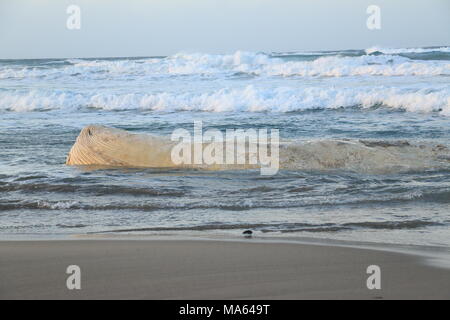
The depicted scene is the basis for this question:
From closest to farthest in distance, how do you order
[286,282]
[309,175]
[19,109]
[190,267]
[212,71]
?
[286,282] → [190,267] → [309,175] → [19,109] → [212,71]

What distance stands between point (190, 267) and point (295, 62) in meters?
26.0

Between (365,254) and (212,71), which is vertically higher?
(212,71)

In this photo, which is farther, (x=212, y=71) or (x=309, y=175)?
(x=212, y=71)

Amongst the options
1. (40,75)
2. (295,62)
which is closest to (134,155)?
(295,62)

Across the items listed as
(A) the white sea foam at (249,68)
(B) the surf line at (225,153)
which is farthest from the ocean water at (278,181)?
(A) the white sea foam at (249,68)

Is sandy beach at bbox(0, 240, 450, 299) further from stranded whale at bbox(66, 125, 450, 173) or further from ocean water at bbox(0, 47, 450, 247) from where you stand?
stranded whale at bbox(66, 125, 450, 173)

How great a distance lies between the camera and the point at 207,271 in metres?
4.12

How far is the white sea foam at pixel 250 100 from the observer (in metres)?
16.9

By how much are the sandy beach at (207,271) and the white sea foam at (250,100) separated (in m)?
11.7

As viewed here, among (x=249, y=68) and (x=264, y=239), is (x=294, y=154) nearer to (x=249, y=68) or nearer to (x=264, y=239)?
(x=264, y=239)

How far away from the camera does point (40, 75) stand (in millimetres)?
30969

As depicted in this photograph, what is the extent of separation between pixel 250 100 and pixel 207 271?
1446 cm

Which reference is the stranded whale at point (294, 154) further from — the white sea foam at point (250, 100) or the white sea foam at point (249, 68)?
the white sea foam at point (249, 68)
